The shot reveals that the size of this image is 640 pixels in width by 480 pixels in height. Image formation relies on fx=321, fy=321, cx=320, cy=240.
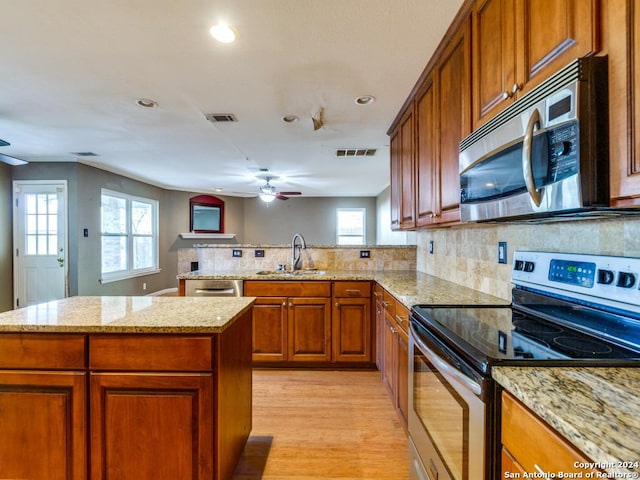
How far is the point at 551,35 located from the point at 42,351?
2317mm

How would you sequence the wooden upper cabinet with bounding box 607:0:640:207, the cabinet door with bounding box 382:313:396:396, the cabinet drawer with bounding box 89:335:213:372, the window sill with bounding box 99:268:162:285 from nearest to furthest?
the wooden upper cabinet with bounding box 607:0:640:207, the cabinet drawer with bounding box 89:335:213:372, the cabinet door with bounding box 382:313:396:396, the window sill with bounding box 99:268:162:285

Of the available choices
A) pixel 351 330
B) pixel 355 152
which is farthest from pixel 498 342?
pixel 355 152

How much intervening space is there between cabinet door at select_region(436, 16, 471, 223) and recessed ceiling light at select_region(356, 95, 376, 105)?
0.69m

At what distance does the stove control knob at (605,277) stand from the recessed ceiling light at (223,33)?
202cm

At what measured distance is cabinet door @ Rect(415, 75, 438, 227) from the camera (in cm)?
207

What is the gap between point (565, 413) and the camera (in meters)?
0.65

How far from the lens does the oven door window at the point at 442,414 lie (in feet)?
3.29

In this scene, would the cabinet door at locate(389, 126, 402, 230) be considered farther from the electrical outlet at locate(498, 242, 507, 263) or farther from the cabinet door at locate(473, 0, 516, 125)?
the cabinet door at locate(473, 0, 516, 125)

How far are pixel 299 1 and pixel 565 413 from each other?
6.03 feet

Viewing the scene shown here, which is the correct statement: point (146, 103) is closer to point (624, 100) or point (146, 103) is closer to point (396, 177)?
point (396, 177)

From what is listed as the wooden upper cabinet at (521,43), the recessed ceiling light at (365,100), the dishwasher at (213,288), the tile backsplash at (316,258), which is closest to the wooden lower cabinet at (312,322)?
the dishwasher at (213,288)

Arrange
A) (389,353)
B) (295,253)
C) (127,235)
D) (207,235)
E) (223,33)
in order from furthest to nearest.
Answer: (207,235)
(127,235)
(295,253)
(389,353)
(223,33)

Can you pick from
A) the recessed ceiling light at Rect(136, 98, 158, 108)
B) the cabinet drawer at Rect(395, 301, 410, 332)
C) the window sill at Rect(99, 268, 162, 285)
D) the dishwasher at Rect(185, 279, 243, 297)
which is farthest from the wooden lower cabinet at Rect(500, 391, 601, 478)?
the window sill at Rect(99, 268, 162, 285)

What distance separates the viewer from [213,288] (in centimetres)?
318
